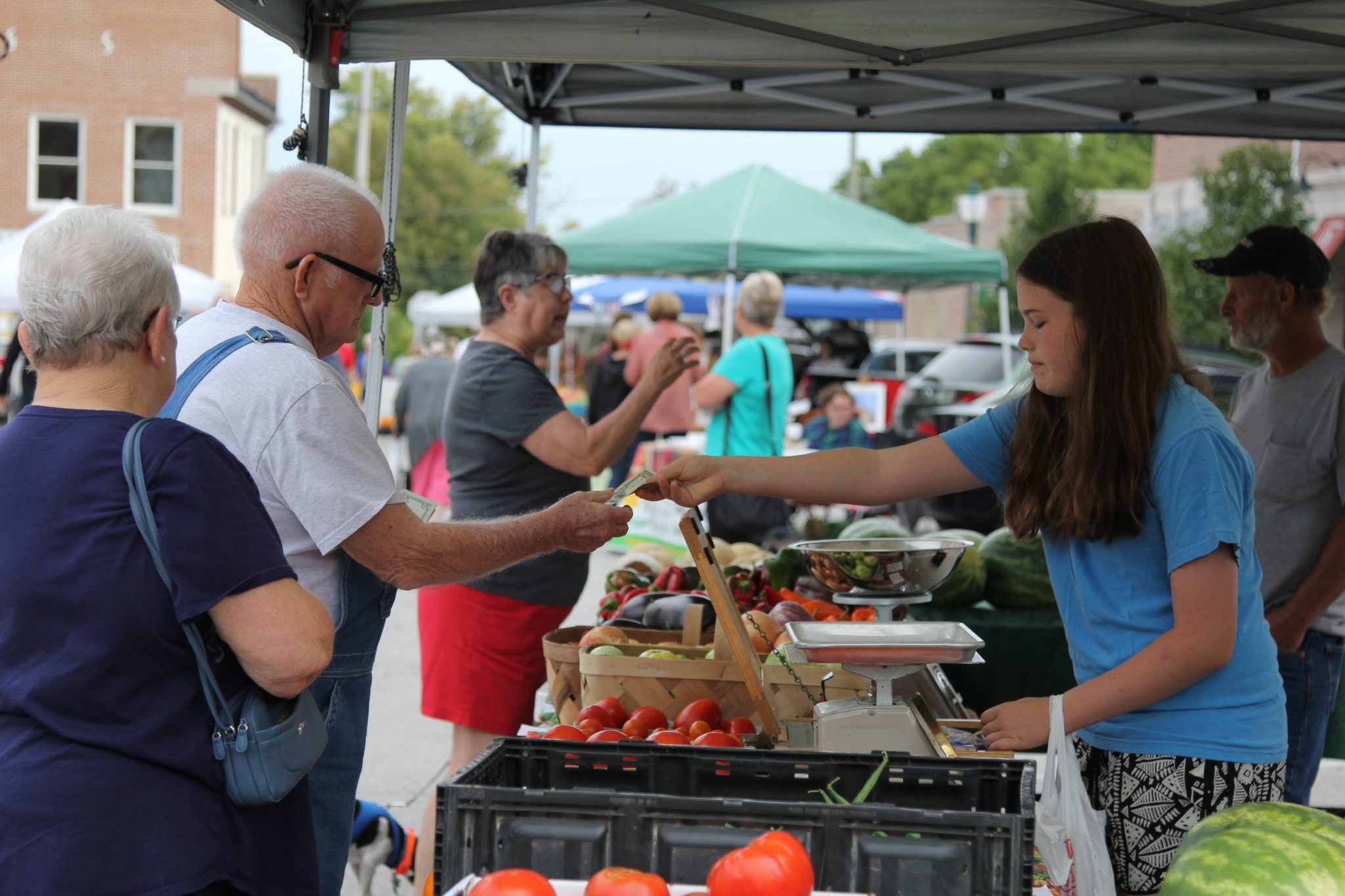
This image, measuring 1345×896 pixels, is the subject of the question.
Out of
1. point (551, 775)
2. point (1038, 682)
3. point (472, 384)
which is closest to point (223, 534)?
point (551, 775)

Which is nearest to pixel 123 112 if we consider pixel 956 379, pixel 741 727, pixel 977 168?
pixel 956 379

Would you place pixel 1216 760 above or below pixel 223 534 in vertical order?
below

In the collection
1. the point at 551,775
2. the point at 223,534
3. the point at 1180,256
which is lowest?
the point at 551,775

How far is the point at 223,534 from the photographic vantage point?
183 centimetres

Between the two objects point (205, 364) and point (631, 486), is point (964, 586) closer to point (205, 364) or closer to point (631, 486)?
point (631, 486)

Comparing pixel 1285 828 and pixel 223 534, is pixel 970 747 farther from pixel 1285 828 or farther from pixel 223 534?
pixel 223 534

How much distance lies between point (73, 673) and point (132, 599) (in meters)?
0.13

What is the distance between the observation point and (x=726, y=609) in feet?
9.07

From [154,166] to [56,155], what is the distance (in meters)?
2.19

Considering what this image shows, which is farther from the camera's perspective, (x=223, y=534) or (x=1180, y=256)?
(x=1180, y=256)

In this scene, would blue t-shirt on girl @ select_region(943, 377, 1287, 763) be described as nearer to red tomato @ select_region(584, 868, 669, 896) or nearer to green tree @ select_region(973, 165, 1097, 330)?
red tomato @ select_region(584, 868, 669, 896)

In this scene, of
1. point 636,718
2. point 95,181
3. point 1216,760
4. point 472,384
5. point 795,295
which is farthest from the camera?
point 95,181

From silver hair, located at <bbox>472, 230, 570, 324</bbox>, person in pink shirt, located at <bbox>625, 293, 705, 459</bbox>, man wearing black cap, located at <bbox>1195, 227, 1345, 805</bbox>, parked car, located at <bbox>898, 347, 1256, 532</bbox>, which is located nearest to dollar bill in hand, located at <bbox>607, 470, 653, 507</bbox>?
silver hair, located at <bbox>472, 230, 570, 324</bbox>

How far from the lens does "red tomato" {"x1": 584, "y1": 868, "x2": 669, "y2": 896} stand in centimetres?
152
